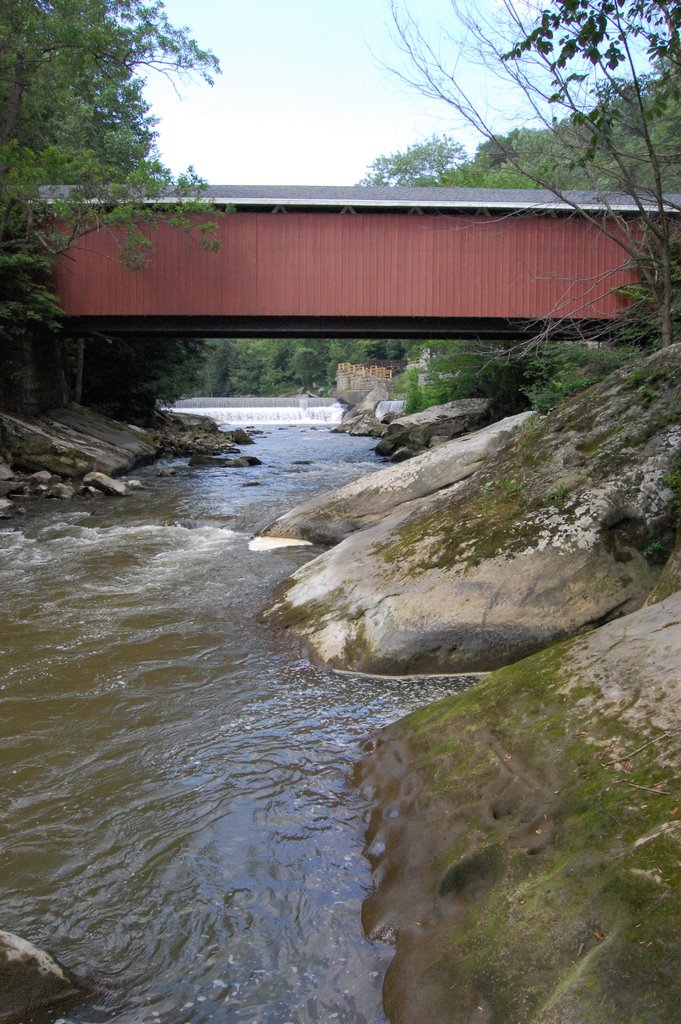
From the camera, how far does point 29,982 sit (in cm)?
215

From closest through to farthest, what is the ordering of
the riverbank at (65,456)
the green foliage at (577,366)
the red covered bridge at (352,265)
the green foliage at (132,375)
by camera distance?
1. the green foliage at (577,366)
2. the riverbank at (65,456)
3. the red covered bridge at (352,265)
4. the green foliage at (132,375)

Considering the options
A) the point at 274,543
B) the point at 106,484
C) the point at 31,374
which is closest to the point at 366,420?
the point at 31,374

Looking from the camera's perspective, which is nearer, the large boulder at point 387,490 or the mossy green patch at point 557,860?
the mossy green patch at point 557,860

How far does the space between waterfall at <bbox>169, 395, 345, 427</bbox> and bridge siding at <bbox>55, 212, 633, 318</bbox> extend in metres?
19.9

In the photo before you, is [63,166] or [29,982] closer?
[29,982]

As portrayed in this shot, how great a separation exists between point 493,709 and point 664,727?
758 mm

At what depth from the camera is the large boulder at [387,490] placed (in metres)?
7.50

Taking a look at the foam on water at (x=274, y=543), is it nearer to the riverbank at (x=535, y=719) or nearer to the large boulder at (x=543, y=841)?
the riverbank at (x=535, y=719)

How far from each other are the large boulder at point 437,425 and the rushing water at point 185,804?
40.7ft

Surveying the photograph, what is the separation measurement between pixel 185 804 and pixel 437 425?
16199 millimetres

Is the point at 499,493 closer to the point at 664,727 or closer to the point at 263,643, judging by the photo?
the point at 263,643

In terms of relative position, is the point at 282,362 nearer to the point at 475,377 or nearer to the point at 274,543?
the point at 475,377

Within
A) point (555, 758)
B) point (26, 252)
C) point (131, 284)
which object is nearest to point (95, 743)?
point (555, 758)

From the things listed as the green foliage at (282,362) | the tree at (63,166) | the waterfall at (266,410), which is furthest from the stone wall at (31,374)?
the green foliage at (282,362)
